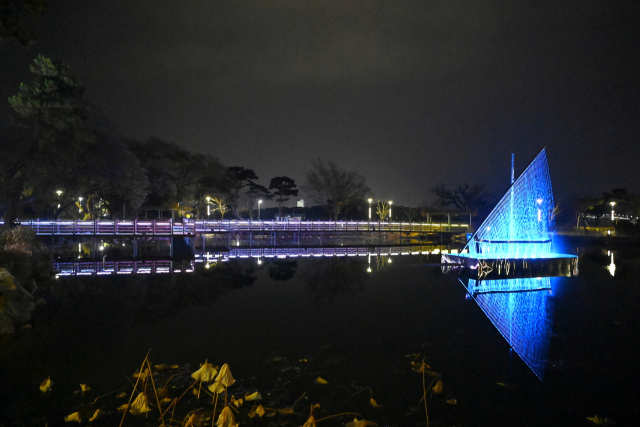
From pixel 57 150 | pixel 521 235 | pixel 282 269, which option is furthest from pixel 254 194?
pixel 521 235

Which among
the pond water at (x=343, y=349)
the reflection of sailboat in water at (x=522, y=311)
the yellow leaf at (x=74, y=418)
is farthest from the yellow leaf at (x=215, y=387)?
the reflection of sailboat in water at (x=522, y=311)

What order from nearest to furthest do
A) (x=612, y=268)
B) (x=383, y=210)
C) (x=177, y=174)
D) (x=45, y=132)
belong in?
(x=612, y=268), (x=45, y=132), (x=177, y=174), (x=383, y=210)

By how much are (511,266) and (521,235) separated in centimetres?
264

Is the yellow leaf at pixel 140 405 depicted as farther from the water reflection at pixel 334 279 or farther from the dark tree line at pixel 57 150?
the dark tree line at pixel 57 150

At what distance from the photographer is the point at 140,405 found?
5492 mm

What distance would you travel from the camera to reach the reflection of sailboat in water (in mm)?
8852

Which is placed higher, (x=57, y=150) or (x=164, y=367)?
(x=57, y=150)

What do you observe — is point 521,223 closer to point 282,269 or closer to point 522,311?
point 522,311

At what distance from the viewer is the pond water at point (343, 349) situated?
6.17 meters

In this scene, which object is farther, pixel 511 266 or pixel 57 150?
pixel 57 150

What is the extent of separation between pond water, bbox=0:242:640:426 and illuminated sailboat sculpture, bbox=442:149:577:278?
3.28 meters

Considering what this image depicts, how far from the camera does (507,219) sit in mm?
20859

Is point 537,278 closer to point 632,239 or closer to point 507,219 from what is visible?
point 507,219

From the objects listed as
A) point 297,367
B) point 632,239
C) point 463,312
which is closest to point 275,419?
point 297,367
